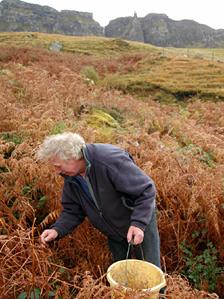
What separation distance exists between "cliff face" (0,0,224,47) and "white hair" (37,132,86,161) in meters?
106

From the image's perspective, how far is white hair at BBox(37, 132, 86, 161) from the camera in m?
3.05

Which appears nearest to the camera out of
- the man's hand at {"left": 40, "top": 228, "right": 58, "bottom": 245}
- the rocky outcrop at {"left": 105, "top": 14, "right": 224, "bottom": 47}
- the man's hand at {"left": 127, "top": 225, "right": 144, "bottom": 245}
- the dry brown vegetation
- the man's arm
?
the dry brown vegetation

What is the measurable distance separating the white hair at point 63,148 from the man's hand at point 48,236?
0.71 meters

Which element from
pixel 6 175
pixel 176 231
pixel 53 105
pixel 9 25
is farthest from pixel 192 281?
pixel 9 25

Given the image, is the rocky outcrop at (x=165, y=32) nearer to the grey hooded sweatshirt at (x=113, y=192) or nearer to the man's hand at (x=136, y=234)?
the grey hooded sweatshirt at (x=113, y=192)

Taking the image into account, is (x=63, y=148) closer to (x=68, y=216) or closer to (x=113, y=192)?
(x=113, y=192)

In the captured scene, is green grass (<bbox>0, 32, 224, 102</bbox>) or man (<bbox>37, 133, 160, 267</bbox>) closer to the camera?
man (<bbox>37, 133, 160, 267</bbox>)

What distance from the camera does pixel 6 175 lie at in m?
4.47

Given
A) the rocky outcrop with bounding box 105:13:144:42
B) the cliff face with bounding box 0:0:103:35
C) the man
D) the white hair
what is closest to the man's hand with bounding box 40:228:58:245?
the man

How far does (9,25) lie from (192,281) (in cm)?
10728

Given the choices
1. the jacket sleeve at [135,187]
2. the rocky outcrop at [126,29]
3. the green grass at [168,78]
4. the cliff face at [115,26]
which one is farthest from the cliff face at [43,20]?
the jacket sleeve at [135,187]

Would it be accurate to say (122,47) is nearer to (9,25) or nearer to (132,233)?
(132,233)

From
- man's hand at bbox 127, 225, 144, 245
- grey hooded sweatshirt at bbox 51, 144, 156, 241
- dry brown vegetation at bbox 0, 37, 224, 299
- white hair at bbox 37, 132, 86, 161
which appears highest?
white hair at bbox 37, 132, 86, 161

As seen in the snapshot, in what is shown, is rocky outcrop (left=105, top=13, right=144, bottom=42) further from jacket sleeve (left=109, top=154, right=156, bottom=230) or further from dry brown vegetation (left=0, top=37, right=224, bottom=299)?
jacket sleeve (left=109, top=154, right=156, bottom=230)
